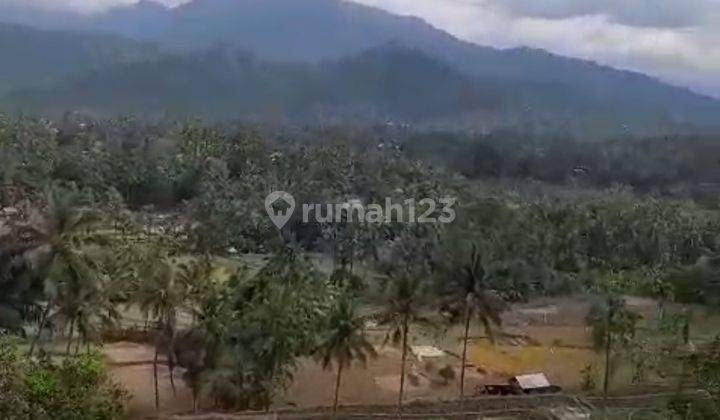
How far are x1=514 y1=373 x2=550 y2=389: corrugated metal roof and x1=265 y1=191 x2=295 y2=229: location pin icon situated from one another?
33033mm

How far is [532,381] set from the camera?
40.3 meters

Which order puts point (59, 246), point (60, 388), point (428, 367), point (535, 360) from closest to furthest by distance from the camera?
point (60, 388) → point (59, 246) → point (428, 367) → point (535, 360)

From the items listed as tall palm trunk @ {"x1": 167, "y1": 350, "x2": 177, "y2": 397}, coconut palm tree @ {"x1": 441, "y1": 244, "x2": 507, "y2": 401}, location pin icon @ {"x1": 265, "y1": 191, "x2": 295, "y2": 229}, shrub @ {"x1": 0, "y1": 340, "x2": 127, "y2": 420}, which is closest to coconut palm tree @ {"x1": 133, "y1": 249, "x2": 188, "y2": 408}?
tall palm trunk @ {"x1": 167, "y1": 350, "x2": 177, "y2": 397}

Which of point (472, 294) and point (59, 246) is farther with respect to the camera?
point (472, 294)

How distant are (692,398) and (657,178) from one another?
365 ft

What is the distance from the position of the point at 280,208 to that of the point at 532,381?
118 ft

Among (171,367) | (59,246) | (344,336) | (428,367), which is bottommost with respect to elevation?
(428,367)

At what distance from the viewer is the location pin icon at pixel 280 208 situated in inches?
2815

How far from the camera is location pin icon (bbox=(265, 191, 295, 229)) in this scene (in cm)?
7150

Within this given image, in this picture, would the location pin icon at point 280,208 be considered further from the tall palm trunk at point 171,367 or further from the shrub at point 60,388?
the shrub at point 60,388

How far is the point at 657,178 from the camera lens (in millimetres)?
127188

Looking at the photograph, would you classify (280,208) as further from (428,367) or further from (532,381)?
(532,381)

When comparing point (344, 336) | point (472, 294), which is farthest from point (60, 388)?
point (472, 294)

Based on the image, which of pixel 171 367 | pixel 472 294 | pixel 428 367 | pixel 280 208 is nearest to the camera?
pixel 472 294
